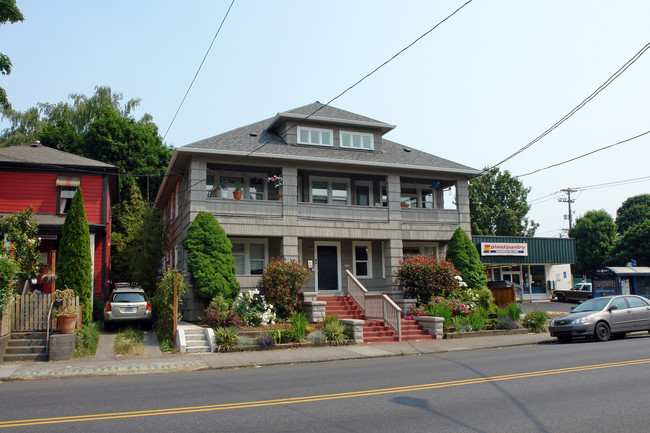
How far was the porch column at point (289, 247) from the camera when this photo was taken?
69.1ft

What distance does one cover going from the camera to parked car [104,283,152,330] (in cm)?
1833

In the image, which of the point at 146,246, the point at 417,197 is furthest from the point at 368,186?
the point at 146,246

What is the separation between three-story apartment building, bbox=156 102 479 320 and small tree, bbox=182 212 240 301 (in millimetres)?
959

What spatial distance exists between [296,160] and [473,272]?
9.20 metres

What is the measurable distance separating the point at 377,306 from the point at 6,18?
57.0 feet

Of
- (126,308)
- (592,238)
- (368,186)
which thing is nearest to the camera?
(126,308)

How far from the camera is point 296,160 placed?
71.2ft

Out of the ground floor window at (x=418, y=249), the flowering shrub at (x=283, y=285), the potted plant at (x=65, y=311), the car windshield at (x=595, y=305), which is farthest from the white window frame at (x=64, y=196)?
the car windshield at (x=595, y=305)

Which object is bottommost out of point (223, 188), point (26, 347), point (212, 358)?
point (212, 358)

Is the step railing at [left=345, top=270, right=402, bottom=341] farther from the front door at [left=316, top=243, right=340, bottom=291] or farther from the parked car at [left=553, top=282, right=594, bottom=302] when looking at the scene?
the parked car at [left=553, top=282, right=594, bottom=302]

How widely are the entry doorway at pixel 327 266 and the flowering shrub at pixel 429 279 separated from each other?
3.26 meters

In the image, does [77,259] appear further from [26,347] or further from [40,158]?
[40,158]

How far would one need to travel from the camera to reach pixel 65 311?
15.1 metres

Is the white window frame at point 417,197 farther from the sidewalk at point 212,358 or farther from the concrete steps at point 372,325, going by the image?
the sidewalk at point 212,358
